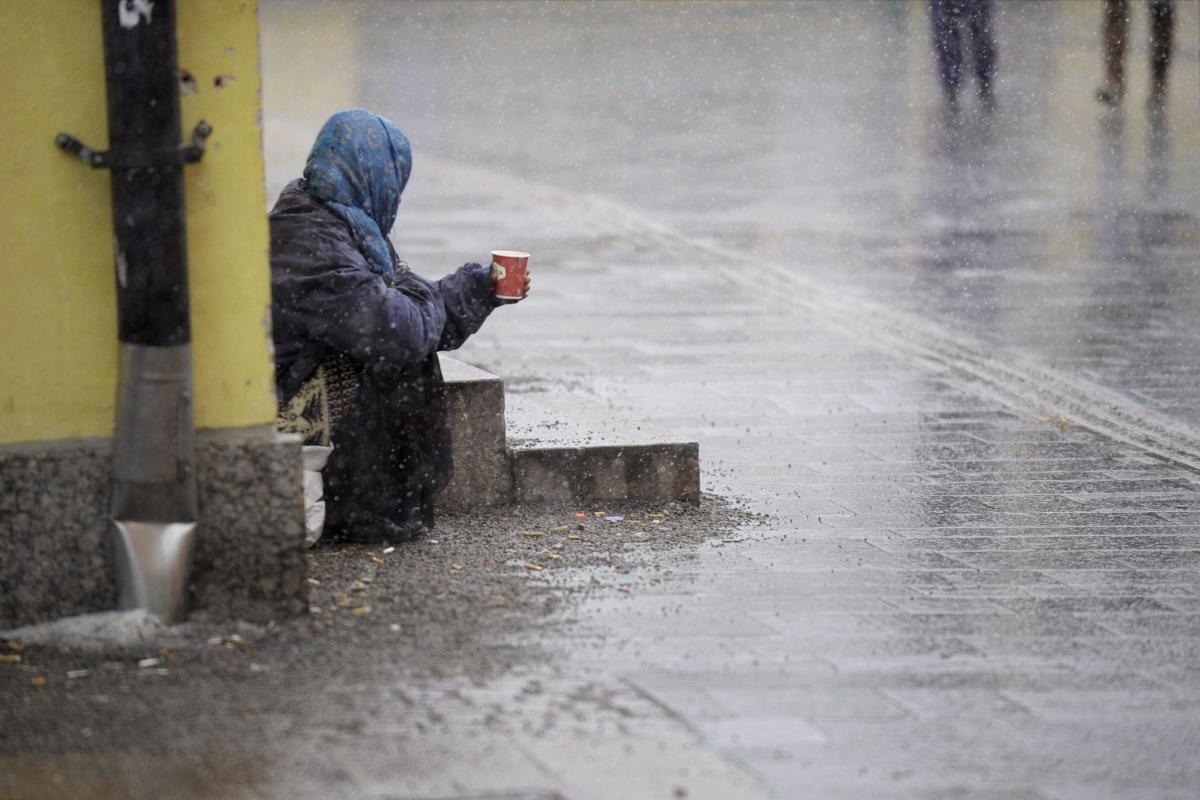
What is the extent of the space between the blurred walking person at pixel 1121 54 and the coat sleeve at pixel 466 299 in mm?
17345

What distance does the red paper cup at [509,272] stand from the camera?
5371 millimetres

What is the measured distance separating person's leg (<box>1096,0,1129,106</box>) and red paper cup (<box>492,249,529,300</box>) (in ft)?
58.4

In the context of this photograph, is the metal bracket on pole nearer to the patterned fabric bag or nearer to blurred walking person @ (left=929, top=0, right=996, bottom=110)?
the patterned fabric bag

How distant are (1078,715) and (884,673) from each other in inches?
18.3

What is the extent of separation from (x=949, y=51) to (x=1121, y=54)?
7.45 feet

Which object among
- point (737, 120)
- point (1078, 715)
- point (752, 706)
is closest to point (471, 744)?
point (752, 706)

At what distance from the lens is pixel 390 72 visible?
25031mm

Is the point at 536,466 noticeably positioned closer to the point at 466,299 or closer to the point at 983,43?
the point at 466,299

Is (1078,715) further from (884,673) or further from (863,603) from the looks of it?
(863,603)

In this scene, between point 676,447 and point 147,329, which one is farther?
point 676,447

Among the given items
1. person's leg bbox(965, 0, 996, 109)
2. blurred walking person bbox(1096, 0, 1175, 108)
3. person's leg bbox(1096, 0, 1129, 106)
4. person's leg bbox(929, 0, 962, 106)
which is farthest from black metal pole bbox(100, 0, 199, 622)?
person's leg bbox(1096, 0, 1129, 106)

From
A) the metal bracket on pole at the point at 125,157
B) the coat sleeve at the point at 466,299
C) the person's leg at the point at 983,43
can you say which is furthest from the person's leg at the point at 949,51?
the metal bracket on pole at the point at 125,157

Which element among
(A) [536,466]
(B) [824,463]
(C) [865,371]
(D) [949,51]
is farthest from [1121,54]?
(A) [536,466]

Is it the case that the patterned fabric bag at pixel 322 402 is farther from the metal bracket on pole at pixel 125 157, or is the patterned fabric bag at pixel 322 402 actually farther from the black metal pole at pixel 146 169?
the metal bracket on pole at pixel 125 157
